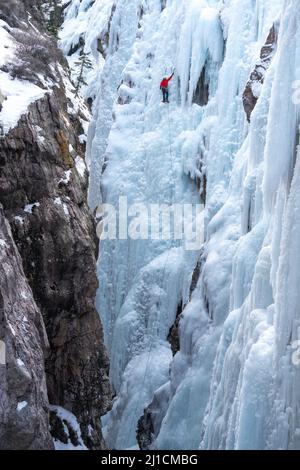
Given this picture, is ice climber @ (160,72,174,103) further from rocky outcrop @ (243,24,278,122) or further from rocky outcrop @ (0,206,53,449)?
rocky outcrop @ (0,206,53,449)

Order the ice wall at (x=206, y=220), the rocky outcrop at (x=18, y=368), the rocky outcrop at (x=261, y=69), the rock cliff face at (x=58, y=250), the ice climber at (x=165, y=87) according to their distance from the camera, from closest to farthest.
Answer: the ice wall at (x=206, y=220), the rocky outcrop at (x=18, y=368), the rock cliff face at (x=58, y=250), the rocky outcrop at (x=261, y=69), the ice climber at (x=165, y=87)

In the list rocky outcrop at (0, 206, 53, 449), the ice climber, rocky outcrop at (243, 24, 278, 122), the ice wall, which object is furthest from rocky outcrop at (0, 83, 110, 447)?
the ice climber

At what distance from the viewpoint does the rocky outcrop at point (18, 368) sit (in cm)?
902

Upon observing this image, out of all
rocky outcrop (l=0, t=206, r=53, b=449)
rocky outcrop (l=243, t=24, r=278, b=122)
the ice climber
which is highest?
the ice climber

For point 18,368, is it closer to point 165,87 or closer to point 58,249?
point 58,249

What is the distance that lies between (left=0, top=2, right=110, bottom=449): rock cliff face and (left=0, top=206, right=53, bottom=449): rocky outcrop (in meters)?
2.00

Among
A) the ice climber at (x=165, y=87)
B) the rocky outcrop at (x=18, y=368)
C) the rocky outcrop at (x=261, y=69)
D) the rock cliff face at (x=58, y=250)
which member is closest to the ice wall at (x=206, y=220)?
the rocky outcrop at (x=261, y=69)

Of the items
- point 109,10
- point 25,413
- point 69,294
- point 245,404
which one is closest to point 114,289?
point 69,294

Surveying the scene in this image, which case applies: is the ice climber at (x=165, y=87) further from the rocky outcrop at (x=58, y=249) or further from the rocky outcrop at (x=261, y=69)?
the rocky outcrop at (x=261, y=69)

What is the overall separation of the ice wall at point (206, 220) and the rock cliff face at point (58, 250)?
1685 millimetres

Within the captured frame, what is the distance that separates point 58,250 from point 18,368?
4.08 meters

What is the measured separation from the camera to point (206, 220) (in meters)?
15.8

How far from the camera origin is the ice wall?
25.9ft

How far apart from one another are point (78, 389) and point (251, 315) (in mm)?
5723
